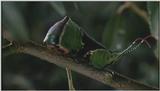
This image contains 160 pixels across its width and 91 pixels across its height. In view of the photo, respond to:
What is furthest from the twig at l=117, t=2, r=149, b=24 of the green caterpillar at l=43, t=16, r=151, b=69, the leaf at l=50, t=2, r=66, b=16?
the green caterpillar at l=43, t=16, r=151, b=69

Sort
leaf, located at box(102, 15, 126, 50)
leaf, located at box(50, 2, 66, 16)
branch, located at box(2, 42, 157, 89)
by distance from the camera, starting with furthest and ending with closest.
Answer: leaf, located at box(102, 15, 126, 50) → leaf, located at box(50, 2, 66, 16) → branch, located at box(2, 42, 157, 89)

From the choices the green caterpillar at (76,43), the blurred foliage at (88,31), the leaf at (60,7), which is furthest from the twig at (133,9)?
the green caterpillar at (76,43)

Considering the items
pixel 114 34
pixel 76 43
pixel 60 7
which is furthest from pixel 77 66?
pixel 114 34

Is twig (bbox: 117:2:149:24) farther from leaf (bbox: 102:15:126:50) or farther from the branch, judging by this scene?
the branch

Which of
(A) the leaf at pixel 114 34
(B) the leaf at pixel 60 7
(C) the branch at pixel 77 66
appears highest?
(B) the leaf at pixel 60 7

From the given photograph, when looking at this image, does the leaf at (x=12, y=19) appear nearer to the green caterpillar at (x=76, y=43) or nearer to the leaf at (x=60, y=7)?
the leaf at (x=60, y=7)

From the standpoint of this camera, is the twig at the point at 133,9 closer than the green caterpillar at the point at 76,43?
No

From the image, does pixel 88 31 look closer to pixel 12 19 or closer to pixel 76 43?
pixel 12 19

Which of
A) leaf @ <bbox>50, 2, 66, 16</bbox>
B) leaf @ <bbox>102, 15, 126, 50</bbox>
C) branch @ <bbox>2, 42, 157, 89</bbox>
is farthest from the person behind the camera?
leaf @ <bbox>102, 15, 126, 50</bbox>
